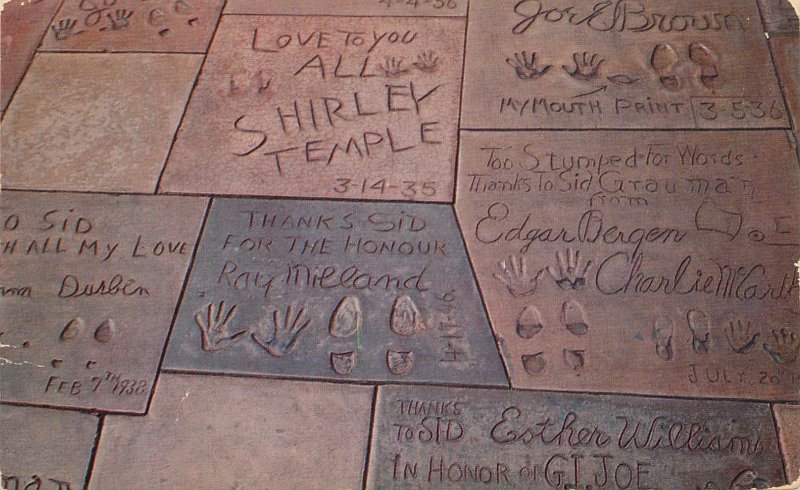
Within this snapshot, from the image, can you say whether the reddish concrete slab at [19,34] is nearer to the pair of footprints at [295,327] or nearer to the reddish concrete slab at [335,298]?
the reddish concrete slab at [335,298]

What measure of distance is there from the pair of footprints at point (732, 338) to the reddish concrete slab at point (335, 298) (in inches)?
24.9

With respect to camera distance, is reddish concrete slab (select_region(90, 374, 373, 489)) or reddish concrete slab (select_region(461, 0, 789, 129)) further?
reddish concrete slab (select_region(461, 0, 789, 129))

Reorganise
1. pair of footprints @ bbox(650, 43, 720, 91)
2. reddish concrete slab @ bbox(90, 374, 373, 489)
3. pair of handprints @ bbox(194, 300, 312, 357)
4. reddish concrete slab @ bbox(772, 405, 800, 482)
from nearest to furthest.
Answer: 1. reddish concrete slab @ bbox(772, 405, 800, 482)
2. reddish concrete slab @ bbox(90, 374, 373, 489)
3. pair of handprints @ bbox(194, 300, 312, 357)
4. pair of footprints @ bbox(650, 43, 720, 91)

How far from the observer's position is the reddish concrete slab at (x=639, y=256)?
239 centimetres

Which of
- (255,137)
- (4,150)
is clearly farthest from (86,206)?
(255,137)

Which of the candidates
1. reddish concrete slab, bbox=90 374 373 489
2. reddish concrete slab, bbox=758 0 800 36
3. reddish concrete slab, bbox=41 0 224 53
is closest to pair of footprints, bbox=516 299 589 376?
reddish concrete slab, bbox=90 374 373 489

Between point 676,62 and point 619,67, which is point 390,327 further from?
point 676,62

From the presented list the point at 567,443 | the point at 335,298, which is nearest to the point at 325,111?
the point at 335,298

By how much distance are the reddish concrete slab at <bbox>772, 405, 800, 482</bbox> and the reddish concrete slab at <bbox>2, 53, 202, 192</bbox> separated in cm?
274

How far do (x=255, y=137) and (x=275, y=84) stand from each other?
0.33 metres

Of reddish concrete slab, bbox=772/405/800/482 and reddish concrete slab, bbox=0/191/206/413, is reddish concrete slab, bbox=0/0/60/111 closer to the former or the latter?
reddish concrete slab, bbox=0/191/206/413

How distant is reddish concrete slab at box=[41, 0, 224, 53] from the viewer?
335 centimetres

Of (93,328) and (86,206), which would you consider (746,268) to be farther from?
(86,206)

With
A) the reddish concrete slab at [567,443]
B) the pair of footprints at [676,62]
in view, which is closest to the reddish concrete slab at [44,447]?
the reddish concrete slab at [567,443]
